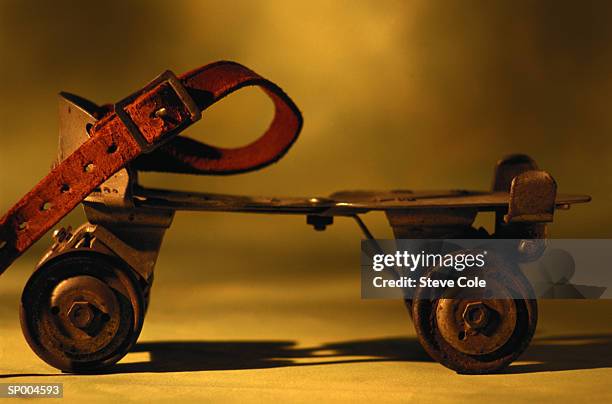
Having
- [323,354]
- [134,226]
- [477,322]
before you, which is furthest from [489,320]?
[134,226]

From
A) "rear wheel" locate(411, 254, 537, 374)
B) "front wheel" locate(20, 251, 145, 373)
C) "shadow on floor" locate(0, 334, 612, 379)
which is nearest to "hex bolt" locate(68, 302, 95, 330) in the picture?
"front wheel" locate(20, 251, 145, 373)

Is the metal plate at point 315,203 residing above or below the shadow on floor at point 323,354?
above

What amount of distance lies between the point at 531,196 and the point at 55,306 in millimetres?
1962

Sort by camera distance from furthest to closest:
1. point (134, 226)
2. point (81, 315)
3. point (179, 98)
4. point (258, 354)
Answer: point (258, 354), point (134, 226), point (81, 315), point (179, 98)

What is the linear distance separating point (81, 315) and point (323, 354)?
45.1 inches

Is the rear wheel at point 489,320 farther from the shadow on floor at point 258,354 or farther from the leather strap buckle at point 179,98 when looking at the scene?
the leather strap buckle at point 179,98

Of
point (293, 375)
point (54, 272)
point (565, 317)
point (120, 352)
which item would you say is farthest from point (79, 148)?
point (565, 317)

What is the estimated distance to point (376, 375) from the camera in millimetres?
4957

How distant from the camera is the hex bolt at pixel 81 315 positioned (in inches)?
191

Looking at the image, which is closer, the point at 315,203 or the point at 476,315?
the point at 476,315

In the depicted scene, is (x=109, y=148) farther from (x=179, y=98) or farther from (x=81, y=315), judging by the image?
(x=81, y=315)

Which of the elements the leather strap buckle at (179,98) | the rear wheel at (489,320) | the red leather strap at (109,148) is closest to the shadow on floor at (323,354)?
the rear wheel at (489,320)

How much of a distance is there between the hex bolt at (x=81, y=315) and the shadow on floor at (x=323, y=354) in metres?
0.24

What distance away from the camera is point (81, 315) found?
487 cm
